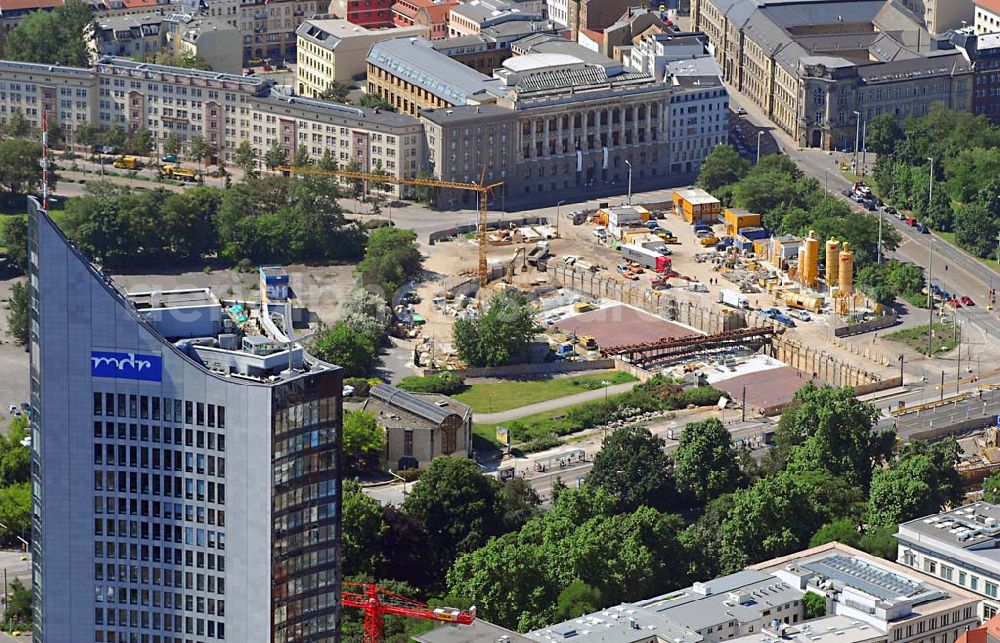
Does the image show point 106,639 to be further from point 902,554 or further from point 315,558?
point 902,554

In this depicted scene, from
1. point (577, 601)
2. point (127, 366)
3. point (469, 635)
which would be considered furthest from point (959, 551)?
point (127, 366)

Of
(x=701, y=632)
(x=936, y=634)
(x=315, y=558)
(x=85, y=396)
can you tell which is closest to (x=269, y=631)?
(x=315, y=558)

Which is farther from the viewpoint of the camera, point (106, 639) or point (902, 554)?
point (902, 554)

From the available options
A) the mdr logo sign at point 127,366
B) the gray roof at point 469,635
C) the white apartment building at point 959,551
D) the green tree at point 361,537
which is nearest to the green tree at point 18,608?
the green tree at point 361,537

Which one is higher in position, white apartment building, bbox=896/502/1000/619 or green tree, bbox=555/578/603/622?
white apartment building, bbox=896/502/1000/619

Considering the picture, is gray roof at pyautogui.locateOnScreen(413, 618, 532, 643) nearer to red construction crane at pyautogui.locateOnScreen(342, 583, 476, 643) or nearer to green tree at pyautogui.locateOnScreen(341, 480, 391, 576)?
red construction crane at pyautogui.locateOnScreen(342, 583, 476, 643)

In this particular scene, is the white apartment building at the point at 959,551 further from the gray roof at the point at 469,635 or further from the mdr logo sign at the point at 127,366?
the mdr logo sign at the point at 127,366

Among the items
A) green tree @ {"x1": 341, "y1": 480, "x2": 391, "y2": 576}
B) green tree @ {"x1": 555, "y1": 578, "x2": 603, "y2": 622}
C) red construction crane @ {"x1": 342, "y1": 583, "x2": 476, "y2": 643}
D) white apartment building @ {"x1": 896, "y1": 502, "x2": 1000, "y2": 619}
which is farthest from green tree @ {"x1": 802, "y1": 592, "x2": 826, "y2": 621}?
green tree @ {"x1": 341, "y1": 480, "x2": 391, "y2": 576}
